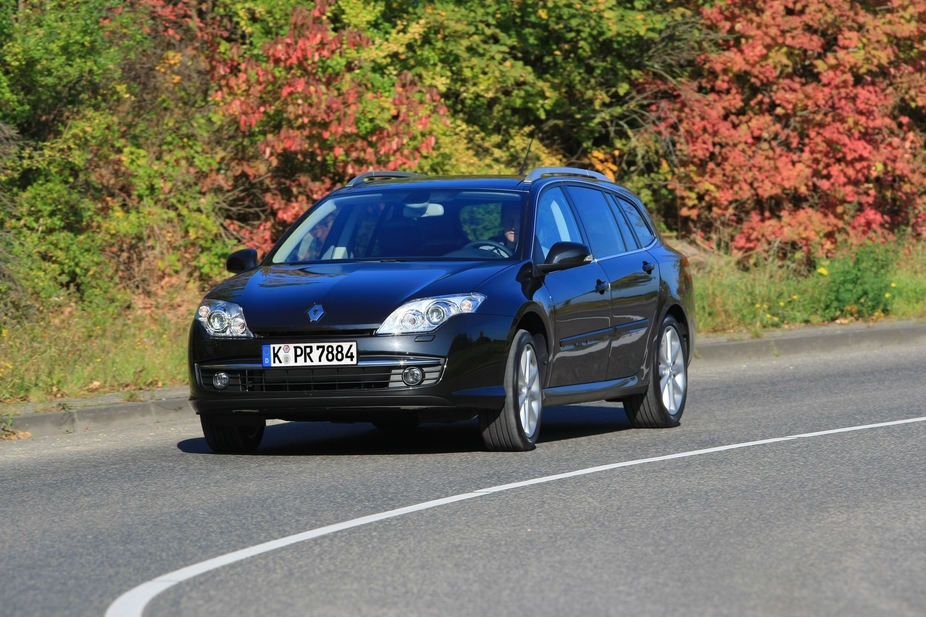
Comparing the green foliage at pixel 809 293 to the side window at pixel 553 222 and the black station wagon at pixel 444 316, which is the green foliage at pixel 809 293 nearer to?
the black station wagon at pixel 444 316

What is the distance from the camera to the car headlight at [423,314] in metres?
9.00

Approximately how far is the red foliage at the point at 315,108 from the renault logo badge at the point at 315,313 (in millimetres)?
9138

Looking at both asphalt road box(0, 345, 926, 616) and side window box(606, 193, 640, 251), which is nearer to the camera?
asphalt road box(0, 345, 926, 616)

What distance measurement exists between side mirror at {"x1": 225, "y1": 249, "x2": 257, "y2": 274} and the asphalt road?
3.87 feet

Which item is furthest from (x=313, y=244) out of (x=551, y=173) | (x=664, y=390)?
(x=664, y=390)

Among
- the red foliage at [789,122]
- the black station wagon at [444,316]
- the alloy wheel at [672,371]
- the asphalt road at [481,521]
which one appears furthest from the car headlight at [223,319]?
the red foliage at [789,122]

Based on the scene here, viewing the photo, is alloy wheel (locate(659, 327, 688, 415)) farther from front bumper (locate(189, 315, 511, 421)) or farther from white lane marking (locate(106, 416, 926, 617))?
front bumper (locate(189, 315, 511, 421))

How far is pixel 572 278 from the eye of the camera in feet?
33.7

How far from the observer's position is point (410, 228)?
401 inches

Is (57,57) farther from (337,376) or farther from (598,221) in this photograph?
(337,376)

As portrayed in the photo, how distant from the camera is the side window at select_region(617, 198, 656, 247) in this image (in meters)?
11.8

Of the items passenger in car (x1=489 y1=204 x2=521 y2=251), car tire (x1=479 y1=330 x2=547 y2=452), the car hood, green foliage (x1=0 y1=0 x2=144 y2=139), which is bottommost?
car tire (x1=479 y1=330 x2=547 y2=452)

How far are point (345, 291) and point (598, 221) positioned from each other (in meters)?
2.61

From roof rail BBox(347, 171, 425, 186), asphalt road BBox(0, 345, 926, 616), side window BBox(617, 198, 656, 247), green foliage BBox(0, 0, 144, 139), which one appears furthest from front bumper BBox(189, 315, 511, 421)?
green foliage BBox(0, 0, 144, 139)
